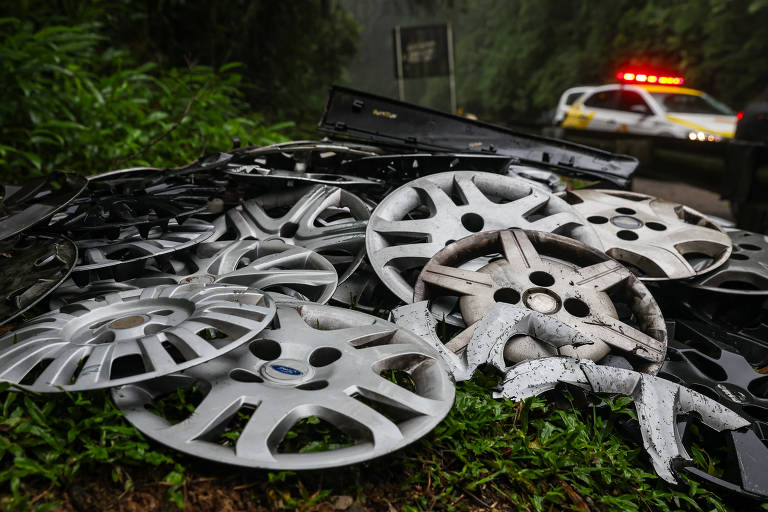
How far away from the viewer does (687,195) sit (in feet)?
26.6

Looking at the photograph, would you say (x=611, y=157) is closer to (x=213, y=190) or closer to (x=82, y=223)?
(x=213, y=190)

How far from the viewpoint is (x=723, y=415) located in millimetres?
1815

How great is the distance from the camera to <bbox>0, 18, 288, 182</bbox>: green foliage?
4.41 metres

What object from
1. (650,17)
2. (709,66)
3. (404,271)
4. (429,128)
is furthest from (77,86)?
(650,17)

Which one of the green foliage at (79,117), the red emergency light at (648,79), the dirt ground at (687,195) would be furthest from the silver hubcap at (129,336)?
the red emergency light at (648,79)

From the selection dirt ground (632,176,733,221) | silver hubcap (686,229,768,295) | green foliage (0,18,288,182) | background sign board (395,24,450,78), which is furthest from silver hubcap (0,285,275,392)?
background sign board (395,24,450,78)

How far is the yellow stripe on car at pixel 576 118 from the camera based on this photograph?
11.0 metres

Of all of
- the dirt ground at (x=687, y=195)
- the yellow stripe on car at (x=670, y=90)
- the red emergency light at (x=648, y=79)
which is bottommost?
the dirt ground at (x=687, y=195)

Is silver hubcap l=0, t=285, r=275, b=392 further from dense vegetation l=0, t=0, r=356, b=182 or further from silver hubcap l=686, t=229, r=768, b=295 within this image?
dense vegetation l=0, t=0, r=356, b=182

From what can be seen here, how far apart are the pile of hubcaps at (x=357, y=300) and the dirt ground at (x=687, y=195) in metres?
4.71

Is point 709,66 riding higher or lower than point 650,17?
lower

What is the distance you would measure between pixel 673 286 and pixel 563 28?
66.8ft

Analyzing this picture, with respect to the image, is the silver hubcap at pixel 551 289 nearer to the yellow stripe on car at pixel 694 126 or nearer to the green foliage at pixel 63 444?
the green foliage at pixel 63 444

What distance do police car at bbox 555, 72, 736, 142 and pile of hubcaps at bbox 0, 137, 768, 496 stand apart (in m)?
7.19
